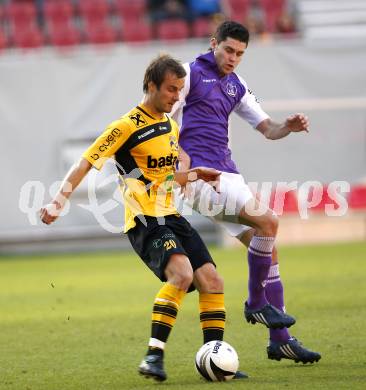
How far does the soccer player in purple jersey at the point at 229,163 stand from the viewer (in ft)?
22.9

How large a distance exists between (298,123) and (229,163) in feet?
1.90

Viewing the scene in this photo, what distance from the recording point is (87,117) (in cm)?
1761

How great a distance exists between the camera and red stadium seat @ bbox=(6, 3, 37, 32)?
19625 millimetres

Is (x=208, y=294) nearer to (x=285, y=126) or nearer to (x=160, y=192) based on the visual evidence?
(x=160, y=192)

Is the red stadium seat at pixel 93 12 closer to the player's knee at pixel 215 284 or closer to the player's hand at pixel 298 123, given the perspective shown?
the player's hand at pixel 298 123

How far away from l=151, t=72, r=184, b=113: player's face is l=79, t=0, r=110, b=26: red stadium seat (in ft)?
44.9

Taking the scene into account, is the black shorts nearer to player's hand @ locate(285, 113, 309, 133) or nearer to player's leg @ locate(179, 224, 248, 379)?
player's leg @ locate(179, 224, 248, 379)

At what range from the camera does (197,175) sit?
630cm

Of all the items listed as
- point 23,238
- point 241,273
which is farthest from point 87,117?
point 241,273

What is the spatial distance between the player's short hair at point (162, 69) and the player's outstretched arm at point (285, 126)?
111 cm

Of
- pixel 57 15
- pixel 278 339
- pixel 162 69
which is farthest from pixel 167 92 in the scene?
pixel 57 15

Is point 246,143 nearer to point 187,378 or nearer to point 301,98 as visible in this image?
point 301,98

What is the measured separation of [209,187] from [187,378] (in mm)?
1419

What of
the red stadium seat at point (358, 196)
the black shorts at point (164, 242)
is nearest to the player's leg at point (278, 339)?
the black shorts at point (164, 242)
